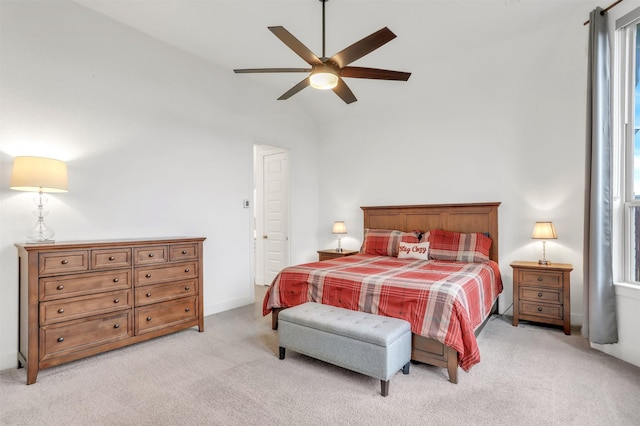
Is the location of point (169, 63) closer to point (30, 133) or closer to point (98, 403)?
point (30, 133)

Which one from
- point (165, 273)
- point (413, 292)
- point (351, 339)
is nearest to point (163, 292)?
point (165, 273)

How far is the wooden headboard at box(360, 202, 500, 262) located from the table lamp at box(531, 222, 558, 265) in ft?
1.68

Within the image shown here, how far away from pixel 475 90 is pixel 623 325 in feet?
9.99

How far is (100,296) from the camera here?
2.74m

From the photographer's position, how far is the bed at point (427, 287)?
234cm

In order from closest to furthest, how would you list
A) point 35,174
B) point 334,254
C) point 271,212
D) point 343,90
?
1. point 35,174
2. point 343,90
3. point 334,254
4. point 271,212

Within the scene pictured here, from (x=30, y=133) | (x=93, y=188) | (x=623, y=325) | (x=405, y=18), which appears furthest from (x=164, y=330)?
(x=623, y=325)

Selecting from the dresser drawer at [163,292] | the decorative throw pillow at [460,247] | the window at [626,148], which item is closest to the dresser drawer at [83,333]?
the dresser drawer at [163,292]

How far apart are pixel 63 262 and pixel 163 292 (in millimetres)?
887

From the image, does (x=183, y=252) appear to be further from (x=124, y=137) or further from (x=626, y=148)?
(x=626, y=148)

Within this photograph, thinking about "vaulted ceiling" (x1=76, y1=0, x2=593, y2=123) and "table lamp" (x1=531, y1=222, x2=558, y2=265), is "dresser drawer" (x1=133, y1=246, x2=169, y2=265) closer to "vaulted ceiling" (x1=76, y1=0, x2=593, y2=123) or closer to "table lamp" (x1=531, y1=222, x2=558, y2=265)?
"vaulted ceiling" (x1=76, y1=0, x2=593, y2=123)

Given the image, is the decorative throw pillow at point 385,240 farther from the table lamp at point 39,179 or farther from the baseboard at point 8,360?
the baseboard at point 8,360

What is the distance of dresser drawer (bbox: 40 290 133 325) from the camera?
8.09ft

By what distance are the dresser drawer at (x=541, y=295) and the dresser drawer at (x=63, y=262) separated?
4.29 m
